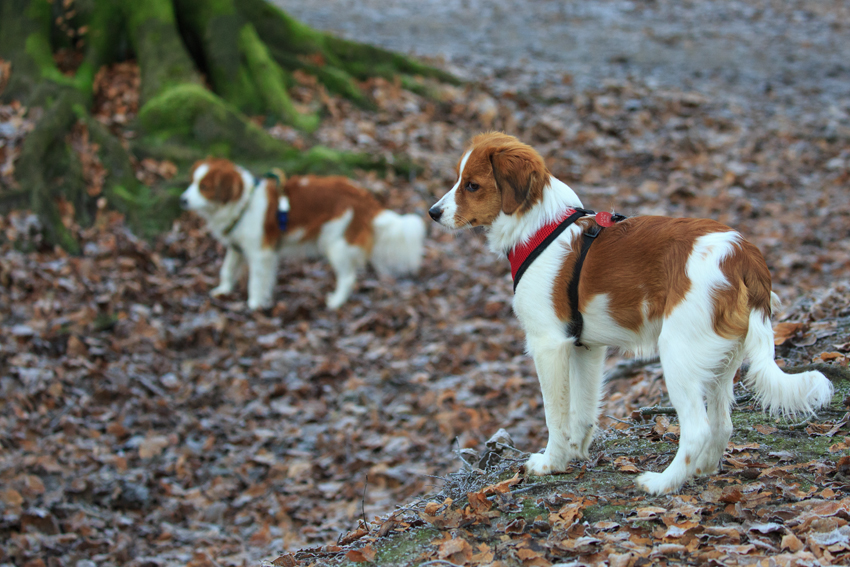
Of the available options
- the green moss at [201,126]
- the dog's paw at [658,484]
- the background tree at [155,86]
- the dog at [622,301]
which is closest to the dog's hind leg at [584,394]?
the dog at [622,301]

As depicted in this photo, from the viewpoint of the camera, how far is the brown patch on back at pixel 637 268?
3133mm

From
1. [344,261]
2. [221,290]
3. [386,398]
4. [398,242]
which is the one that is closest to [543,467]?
[386,398]

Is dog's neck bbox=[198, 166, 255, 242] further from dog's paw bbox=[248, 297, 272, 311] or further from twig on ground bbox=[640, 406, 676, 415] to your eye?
twig on ground bbox=[640, 406, 676, 415]

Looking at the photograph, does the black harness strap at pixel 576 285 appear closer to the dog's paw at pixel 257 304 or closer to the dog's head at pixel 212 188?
the dog's paw at pixel 257 304

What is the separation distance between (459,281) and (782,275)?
355 centimetres

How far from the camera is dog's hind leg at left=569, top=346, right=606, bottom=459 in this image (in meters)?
3.71

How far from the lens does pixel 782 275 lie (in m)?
7.27

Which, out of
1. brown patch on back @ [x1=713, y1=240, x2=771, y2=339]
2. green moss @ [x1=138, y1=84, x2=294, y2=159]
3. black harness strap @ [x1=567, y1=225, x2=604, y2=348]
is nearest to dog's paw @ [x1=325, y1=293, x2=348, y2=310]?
green moss @ [x1=138, y1=84, x2=294, y2=159]

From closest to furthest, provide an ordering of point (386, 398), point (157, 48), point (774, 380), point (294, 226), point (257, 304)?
point (774, 380), point (386, 398), point (257, 304), point (294, 226), point (157, 48)

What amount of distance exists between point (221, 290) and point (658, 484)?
587cm

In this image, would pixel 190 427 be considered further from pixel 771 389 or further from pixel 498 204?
pixel 771 389

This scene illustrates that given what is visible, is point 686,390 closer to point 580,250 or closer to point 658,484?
point 658,484

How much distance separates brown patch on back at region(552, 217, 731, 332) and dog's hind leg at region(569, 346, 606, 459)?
1.36 ft

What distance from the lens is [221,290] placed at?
25.6 ft
